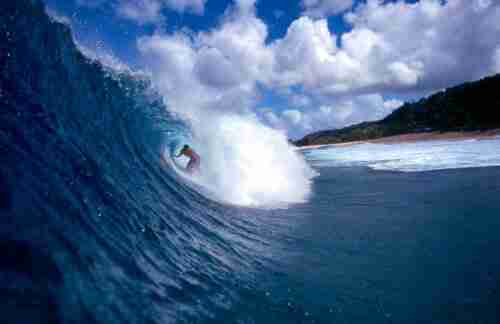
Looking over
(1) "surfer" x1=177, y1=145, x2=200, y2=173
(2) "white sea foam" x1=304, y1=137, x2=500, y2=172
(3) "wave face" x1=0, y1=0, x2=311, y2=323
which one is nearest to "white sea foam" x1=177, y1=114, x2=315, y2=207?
(1) "surfer" x1=177, y1=145, x2=200, y2=173

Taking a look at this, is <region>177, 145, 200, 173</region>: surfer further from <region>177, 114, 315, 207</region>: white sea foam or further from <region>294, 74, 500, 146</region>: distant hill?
<region>294, 74, 500, 146</region>: distant hill

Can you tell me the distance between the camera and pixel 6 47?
4059 mm

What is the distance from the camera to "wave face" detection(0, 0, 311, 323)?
66.4 inches

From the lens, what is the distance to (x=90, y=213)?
105 inches

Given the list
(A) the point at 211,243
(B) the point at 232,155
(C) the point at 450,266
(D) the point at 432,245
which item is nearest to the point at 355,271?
(C) the point at 450,266

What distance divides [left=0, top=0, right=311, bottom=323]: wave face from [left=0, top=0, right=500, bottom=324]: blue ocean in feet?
0.05

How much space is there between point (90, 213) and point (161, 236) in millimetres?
832

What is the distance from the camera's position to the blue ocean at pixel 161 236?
1.85 metres

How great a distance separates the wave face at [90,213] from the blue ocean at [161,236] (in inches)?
0.6

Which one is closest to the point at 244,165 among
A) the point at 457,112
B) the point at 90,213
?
the point at 90,213

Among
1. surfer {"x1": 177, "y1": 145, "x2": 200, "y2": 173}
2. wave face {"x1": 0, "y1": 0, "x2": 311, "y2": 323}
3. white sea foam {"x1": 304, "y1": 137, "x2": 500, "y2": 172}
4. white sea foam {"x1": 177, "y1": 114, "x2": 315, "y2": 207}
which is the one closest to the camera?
wave face {"x1": 0, "y1": 0, "x2": 311, "y2": 323}

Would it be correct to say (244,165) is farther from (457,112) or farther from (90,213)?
(457,112)

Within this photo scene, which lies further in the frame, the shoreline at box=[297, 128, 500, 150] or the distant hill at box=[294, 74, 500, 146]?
the distant hill at box=[294, 74, 500, 146]

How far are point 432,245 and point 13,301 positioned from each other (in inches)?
165
